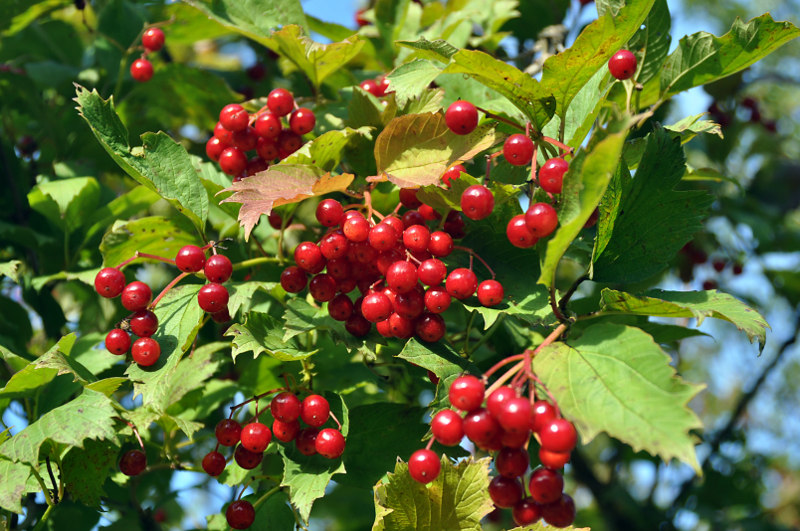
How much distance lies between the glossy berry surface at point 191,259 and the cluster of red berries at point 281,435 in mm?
342

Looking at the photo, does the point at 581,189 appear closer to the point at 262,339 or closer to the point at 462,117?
the point at 462,117

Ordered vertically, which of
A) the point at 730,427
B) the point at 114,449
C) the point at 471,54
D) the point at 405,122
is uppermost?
the point at 471,54

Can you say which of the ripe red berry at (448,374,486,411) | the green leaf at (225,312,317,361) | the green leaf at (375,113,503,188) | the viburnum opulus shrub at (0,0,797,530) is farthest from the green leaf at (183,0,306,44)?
the ripe red berry at (448,374,486,411)


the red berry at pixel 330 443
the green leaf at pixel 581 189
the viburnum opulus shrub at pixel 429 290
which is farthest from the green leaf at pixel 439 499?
the green leaf at pixel 581 189

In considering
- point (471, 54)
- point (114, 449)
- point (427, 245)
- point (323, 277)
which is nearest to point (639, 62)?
point (471, 54)

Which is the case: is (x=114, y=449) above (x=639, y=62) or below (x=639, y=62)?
below

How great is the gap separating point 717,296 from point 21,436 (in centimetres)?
151

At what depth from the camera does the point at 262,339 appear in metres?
1.49

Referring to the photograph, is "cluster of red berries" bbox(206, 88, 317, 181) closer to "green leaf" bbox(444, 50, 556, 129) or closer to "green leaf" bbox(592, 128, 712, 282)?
"green leaf" bbox(444, 50, 556, 129)

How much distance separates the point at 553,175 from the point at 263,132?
0.80 metres

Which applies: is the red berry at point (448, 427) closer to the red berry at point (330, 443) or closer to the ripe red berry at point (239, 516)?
the red berry at point (330, 443)

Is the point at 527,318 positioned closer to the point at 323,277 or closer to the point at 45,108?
the point at 323,277

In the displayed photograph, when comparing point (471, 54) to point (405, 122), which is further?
point (405, 122)

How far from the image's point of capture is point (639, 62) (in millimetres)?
1749
